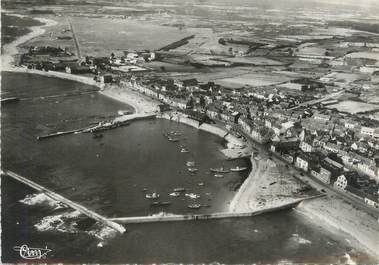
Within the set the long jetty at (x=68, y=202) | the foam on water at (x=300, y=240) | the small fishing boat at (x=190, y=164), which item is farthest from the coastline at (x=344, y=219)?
the long jetty at (x=68, y=202)

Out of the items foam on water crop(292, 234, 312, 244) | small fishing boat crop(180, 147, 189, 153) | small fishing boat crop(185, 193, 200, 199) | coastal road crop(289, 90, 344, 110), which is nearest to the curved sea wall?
small fishing boat crop(180, 147, 189, 153)

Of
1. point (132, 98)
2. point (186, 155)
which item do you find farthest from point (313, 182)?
point (132, 98)

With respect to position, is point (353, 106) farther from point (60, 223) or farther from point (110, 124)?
point (60, 223)

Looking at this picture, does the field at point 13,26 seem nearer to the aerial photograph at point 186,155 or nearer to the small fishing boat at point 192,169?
the aerial photograph at point 186,155

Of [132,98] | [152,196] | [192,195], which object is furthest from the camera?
[132,98]

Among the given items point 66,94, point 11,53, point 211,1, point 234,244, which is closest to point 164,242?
point 234,244

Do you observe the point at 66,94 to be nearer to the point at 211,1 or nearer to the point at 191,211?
the point at 191,211

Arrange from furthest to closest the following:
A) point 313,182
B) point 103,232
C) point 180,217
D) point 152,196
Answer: point 313,182 → point 152,196 → point 180,217 → point 103,232
